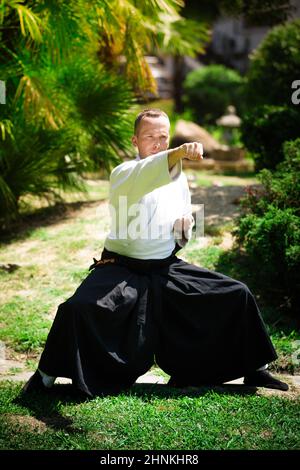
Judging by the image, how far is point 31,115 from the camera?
698 cm

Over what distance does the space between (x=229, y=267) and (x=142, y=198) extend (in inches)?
101

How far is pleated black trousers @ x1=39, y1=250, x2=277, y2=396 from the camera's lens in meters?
3.71

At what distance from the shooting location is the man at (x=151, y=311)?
3711mm

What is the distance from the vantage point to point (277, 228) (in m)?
5.38

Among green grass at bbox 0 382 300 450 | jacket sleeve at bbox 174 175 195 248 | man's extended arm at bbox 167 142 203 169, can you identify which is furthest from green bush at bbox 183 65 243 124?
man's extended arm at bbox 167 142 203 169

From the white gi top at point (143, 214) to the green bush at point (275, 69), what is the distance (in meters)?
7.27

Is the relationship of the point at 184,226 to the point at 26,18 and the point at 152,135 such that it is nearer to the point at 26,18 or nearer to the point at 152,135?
the point at 152,135

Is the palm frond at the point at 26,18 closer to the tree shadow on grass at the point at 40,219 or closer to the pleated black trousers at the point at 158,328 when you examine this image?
the tree shadow on grass at the point at 40,219

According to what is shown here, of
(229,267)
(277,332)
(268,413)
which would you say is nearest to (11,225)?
(229,267)

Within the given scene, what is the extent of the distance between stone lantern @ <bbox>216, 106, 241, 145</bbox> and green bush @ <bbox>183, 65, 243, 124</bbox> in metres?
0.42

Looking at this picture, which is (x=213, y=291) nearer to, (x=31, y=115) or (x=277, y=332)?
(x=277, y=332)

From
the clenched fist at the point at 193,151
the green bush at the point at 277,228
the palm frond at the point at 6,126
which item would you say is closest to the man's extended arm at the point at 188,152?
the clenched fist at the point at 193,151

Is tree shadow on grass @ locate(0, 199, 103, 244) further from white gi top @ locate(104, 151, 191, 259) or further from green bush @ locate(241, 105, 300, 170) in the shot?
white gi top @ locate(104, 151, 191, 259)

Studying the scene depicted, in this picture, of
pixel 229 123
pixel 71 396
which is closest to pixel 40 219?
pixel 71 396
